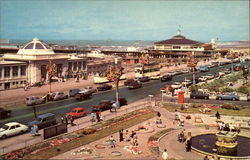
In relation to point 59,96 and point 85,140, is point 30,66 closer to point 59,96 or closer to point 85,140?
point 59,96

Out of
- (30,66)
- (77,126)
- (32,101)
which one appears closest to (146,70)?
(30,66)

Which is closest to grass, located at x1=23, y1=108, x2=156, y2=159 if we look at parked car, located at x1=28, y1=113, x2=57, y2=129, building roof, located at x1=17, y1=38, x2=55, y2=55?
parked car, located at x1=28, y1=113, x2=57, y2=129

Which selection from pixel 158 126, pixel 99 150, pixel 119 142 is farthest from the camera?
pixel 158 126

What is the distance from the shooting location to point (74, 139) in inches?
1443

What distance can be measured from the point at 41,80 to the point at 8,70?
9.43 meters

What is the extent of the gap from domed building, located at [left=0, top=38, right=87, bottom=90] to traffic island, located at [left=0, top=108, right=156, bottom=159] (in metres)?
38.2

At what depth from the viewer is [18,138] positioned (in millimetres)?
37188

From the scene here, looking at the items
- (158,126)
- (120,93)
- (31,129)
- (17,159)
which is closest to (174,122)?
(158,126)

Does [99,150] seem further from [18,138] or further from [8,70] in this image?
[8,70]

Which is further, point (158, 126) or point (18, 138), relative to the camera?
point (158, 126)

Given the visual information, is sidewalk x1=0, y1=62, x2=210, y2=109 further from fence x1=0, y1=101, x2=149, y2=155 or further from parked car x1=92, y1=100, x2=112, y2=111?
fence x1=0, y1=101, x2=149, y2=155

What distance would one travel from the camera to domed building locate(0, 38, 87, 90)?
271ft

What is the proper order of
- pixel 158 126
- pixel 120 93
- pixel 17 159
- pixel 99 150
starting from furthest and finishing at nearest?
pixel 120 93
pixel 158 126
pixel 99 150
pixel 17 159

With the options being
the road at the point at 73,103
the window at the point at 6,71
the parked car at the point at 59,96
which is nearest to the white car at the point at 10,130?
the road at the point at 73,103
